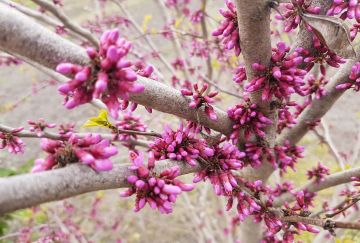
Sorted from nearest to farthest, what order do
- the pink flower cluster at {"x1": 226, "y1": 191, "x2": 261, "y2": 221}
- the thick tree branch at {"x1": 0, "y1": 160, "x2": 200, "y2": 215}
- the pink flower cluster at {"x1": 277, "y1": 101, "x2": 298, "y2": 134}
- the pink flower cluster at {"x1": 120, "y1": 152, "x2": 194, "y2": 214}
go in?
the thick tree branch at {"x1": 0, "y1": 160, "x2": 200, "y2": 215}, the pink flower cluster at {"x1": 120, "y1": 152, "x2": 194, "y2": 214}, the pink flower cluster at {"x1": 226, "y1": 191, "x2": 261, "y2": 221}, the pink flower cluster at {"x1": 277, "y1": 101, "x2": 298, "y2": 134}

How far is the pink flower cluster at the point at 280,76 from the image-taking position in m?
1.75

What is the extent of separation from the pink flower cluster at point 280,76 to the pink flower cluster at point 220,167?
1.17 ft

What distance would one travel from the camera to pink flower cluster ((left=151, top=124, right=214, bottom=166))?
178 centimetres

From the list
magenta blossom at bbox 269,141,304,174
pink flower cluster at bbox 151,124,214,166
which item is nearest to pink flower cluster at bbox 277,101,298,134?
magenta blossom at bbox 269,141,304,174

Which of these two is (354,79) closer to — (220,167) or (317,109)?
(317,109)

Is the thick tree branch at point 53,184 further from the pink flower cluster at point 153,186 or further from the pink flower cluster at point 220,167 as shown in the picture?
the pink flower cluster at point 220,167

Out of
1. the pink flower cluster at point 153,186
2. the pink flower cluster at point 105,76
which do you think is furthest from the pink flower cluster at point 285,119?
the pink flower cluster at point 105,76

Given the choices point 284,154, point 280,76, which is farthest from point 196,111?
point 284,154

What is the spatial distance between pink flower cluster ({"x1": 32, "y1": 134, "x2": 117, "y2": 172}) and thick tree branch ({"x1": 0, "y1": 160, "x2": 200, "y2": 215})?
0.12 feet

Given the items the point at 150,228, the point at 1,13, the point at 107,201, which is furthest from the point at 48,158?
the point at 107,201

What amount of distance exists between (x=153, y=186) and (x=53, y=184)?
47 centimetres

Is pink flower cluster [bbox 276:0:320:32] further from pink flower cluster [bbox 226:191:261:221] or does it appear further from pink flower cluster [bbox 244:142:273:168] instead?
pink flower cluster [bbox 226:191:261:221]

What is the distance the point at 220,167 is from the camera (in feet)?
6.23

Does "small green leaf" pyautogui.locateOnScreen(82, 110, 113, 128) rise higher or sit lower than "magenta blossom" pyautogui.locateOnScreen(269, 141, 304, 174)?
higher
